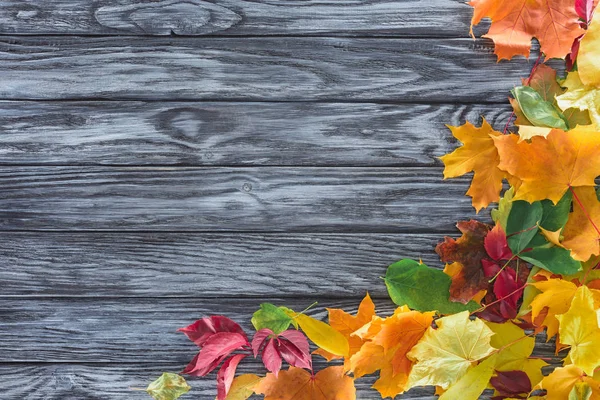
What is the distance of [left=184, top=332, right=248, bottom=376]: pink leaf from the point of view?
2.74 feet

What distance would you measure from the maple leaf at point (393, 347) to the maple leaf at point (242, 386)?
168 mm

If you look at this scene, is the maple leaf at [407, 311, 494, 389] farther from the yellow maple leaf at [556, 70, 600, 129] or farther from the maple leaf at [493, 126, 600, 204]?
the yellow maple leaf at [556, 70, 600, 129]

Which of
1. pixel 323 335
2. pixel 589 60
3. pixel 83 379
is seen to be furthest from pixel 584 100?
pixel 83 379

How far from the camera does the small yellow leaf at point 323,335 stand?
826 mm

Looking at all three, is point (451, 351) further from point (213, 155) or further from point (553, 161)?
point (213, 155)

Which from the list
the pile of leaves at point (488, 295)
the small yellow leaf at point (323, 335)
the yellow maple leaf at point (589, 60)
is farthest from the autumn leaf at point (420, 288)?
the yellow maple leaf at point (589, 60)

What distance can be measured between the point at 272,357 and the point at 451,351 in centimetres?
27

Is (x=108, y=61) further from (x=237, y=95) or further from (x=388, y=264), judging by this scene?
(x=388, y=264)

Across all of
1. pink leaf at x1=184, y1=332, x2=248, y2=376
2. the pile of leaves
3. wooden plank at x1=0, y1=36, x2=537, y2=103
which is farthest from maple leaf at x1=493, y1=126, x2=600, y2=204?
pink leaf at x1=184, y1=332, x2=248, y2=376

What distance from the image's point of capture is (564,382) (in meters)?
0.76

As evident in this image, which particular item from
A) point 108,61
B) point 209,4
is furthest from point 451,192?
point 108,61

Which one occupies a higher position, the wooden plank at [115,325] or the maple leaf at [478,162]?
the maple leaf at [478,162]

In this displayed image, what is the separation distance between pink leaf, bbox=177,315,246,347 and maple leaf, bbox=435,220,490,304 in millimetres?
359

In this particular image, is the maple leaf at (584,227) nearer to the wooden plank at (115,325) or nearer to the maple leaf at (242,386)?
the wooden plank at (115,325)
